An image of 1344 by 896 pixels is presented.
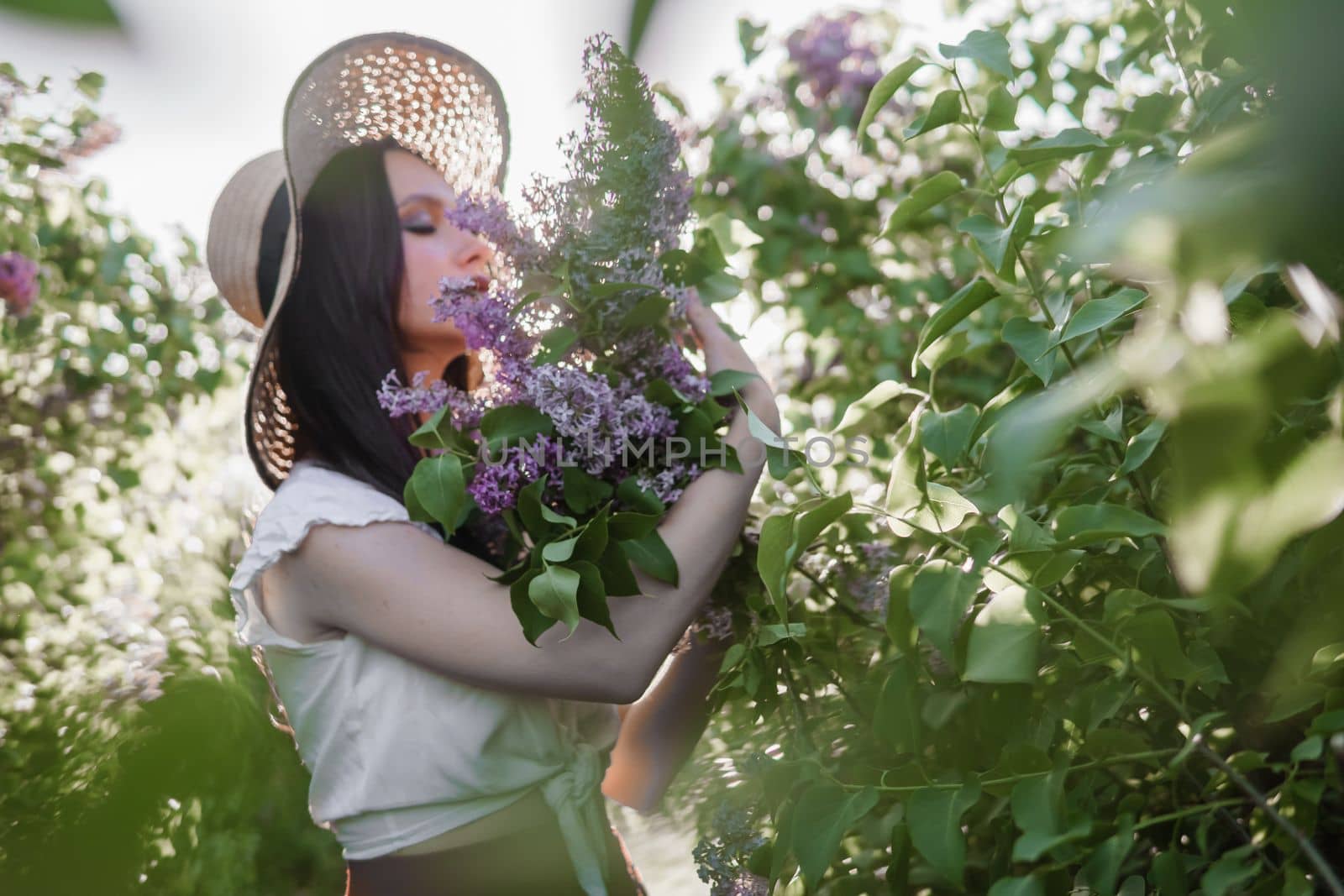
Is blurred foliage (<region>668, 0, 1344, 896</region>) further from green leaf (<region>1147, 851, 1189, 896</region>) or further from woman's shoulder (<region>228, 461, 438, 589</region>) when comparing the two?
woman's shoulder (<region>228, 461, 438, 589</region>)

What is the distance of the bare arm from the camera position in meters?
0.77

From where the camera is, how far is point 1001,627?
0.47m

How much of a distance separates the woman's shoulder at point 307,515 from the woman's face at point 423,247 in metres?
0.17

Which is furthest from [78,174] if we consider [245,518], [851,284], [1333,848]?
[1333,848]

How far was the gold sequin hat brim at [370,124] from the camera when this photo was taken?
0.96 m

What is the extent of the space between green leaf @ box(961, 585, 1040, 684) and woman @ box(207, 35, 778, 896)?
0.31 m

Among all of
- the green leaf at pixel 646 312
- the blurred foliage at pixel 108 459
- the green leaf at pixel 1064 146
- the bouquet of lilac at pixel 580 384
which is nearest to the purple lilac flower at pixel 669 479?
the bouquet of lilac at pixel 580 384

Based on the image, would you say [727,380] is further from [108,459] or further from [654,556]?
[108,459]

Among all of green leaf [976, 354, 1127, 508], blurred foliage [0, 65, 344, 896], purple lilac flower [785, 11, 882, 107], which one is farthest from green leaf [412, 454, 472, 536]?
purple lilac flower [785, 11, 882, 107]

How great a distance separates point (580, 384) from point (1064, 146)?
310 mm

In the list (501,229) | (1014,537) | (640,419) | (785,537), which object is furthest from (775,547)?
(501,229)

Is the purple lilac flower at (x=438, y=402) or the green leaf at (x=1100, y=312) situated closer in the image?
the green leaf at (x=1100, y=312)

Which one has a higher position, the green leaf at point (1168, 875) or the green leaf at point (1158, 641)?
the green leaf at point (1158, 641)

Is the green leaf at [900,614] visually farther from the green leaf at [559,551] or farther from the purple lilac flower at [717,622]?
the purple lilac flower at [717,622]
